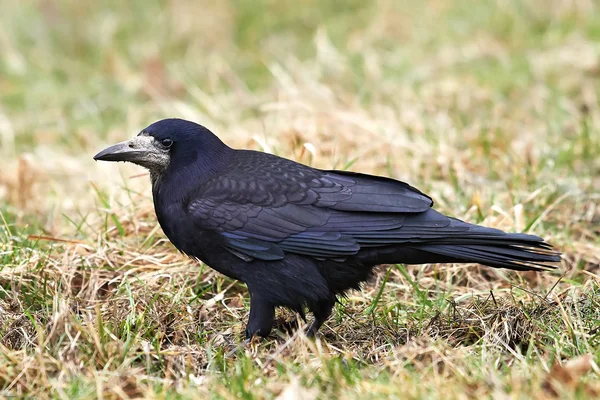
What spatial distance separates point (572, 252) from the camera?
4.85 metres

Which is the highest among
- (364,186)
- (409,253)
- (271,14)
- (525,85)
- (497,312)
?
(271,14)

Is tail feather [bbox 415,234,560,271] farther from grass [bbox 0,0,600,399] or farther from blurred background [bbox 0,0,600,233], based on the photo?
blurred background [bbox 0,0,600,233]

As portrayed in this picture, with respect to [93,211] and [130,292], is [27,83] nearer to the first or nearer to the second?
[93,211]

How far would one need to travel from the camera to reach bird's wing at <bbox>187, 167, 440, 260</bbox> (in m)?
3.92

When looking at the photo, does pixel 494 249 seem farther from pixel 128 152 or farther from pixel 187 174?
pixel 128 152

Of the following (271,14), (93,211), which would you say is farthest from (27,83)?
(93,211)

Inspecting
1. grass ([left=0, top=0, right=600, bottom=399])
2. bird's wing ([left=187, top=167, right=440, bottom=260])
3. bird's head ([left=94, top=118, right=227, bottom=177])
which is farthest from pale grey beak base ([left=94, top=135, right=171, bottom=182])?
grass ([left=0, top=0, right=600, bottom=399])

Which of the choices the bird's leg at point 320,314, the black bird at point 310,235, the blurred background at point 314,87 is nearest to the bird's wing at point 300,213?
the black bird at point 310,235

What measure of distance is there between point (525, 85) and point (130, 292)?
473 cm

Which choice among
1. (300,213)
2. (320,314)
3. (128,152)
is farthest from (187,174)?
(320,314)

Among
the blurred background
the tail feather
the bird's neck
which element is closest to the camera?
the tail feather

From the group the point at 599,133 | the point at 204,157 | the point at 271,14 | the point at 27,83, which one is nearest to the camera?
the point at 204,157

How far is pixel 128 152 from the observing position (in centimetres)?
419

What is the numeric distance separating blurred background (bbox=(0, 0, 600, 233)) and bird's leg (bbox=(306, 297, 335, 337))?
4.47 ft
